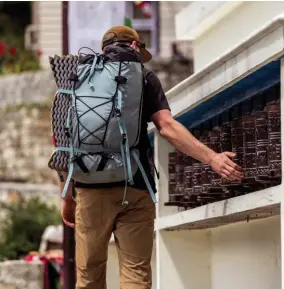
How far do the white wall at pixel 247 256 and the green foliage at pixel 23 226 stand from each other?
1427 centimetres

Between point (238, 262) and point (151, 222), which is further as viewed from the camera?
point (238, 262)

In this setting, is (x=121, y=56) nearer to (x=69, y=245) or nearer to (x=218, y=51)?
(x=218, y=51)

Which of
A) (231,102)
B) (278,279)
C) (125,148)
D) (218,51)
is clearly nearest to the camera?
(125,148)

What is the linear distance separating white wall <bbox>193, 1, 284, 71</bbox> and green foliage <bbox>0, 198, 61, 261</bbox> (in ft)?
36.8

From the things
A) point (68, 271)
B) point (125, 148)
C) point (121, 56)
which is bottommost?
point (68, 271)

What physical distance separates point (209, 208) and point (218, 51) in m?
4.20

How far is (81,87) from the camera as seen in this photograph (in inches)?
288

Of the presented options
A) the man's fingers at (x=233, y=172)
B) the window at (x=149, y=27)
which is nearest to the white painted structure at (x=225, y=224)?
the man's fingers at (x=233, y=172)

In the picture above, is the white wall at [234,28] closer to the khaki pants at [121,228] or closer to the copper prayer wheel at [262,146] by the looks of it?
the copper prayer wheel at [262,146]

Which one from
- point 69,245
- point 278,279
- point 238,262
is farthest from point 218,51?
point 278,279

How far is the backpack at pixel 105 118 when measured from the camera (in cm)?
716

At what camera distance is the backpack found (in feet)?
23.5

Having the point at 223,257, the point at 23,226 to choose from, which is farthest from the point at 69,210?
the point at 23,226

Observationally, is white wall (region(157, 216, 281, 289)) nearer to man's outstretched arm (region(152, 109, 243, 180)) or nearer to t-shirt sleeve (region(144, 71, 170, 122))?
man's outstretched arm (region(152, 109, 243, 180))
